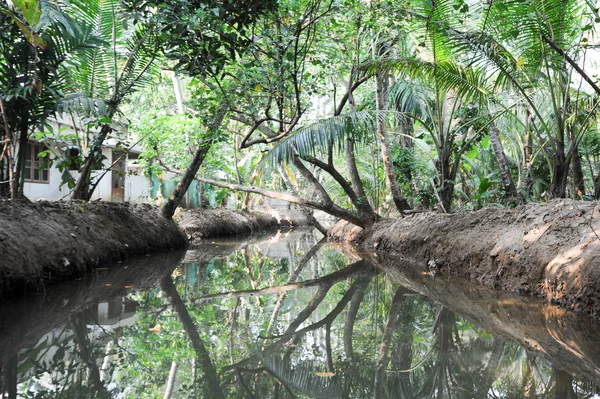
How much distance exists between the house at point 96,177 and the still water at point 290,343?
172 inches

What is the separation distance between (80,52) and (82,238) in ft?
7.69

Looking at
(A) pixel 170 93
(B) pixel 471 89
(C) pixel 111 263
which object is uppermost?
(A) pixel 170 93

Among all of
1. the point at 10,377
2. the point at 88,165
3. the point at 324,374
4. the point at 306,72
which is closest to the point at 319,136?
the point at 306,72

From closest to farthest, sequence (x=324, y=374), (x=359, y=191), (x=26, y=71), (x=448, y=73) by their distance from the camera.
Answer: (x=324, y=374), (x=26, y=71), (x=448, y=73), (x=359, y=191)

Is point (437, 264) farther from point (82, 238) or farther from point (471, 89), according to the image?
point (82, 238)

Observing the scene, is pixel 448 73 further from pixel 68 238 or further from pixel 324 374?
pixel 324 374

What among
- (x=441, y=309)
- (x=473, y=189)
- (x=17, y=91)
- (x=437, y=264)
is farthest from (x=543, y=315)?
(x=473, y=189)

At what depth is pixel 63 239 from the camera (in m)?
5.96

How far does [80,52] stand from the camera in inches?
261

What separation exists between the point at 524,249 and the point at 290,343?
3141 mm

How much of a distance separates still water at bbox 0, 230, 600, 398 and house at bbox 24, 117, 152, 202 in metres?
4.37

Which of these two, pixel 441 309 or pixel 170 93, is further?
pixel 170 93

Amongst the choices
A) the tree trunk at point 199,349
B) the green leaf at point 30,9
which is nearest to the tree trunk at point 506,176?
the tree trunk at point 199,349

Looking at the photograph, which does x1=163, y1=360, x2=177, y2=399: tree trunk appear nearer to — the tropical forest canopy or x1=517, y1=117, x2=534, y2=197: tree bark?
the tropical forest canopy
